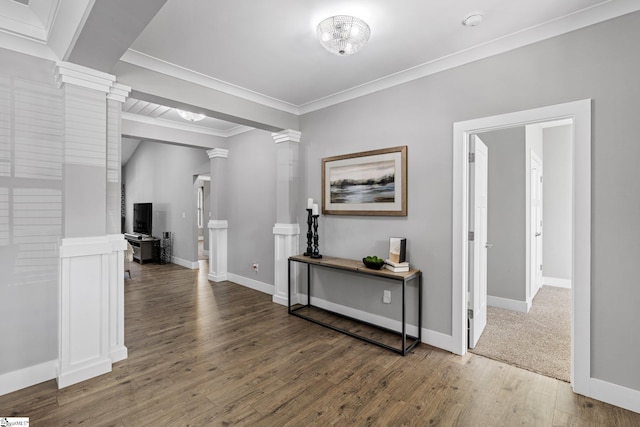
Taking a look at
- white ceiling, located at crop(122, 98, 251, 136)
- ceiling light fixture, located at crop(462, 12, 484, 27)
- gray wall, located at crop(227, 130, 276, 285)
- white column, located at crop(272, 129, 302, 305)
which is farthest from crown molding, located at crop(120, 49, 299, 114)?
ceiling light fixture, located at crop(462, 12, 484, 27)

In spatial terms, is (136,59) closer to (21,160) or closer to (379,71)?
(21,160)

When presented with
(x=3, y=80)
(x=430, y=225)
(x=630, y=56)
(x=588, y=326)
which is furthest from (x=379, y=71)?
(x=3, y=80)

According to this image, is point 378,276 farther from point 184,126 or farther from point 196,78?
point 184,126

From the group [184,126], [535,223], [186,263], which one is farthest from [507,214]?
[186,263]

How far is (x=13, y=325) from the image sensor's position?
2.14 metres

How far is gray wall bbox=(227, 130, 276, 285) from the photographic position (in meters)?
4.46

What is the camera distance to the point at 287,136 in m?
3.86

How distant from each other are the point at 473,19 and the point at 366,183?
164 centimetres

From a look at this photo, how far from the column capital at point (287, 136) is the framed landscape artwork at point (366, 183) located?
Answer: 553 mm

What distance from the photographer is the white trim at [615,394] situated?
191 cm

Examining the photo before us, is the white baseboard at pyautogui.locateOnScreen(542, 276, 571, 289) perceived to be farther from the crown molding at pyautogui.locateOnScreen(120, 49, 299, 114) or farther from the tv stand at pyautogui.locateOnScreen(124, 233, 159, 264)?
the tv stand at pyautogui.locateOnScreen(124, 233, 159, 264)

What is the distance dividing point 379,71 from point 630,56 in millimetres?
1729

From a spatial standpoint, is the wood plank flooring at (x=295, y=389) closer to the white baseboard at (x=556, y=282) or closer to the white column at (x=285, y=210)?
the white column at (x=285, y=210)

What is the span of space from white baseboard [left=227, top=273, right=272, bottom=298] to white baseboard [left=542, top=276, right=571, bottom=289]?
4.44 metres
